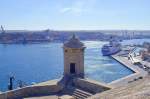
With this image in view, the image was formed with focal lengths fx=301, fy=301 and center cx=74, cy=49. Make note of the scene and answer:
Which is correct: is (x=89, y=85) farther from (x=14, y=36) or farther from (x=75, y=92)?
(x=14, y=36)

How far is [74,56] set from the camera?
33.4ft

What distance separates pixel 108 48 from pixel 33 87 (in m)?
53.0

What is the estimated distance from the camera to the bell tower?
10.1 m

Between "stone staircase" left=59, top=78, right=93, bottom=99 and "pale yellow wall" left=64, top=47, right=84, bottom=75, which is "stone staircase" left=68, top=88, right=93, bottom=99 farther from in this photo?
"pale yellow wall" left=64, top=47, right=84, bottom=75

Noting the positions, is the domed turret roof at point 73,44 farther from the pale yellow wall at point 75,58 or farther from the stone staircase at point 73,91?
the stone staircase at point 73,91

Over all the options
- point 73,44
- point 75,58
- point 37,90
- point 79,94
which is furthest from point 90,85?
point 37,90

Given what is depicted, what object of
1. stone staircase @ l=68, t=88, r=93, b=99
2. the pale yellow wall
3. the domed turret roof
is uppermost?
the domed turret roof

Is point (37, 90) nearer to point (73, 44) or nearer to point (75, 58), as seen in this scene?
point (75, 58)

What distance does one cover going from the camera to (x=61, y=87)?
9711mm

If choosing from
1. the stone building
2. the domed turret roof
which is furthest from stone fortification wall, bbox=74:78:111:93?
the domed turret roof

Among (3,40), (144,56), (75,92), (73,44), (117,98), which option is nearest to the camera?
(117,98)

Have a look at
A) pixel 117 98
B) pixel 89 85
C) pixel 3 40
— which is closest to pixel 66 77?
pixel 89 85

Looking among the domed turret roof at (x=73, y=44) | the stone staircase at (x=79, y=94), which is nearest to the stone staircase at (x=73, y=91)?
the stone staircase at (x=79, y=94)

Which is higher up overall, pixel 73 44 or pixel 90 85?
pixel 73 44
